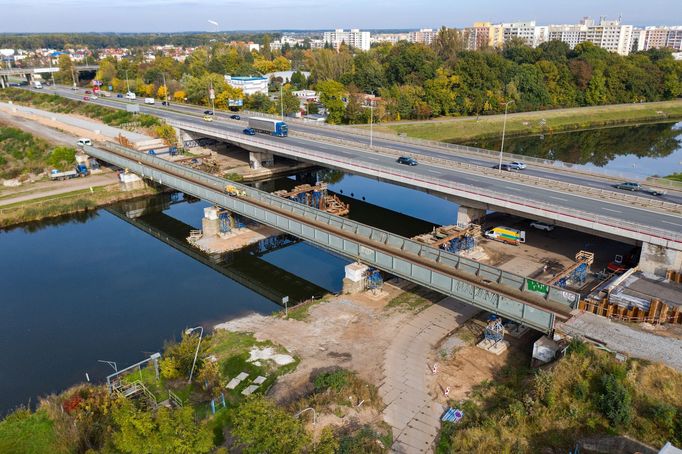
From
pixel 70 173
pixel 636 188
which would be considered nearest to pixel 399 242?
pixel 636 188

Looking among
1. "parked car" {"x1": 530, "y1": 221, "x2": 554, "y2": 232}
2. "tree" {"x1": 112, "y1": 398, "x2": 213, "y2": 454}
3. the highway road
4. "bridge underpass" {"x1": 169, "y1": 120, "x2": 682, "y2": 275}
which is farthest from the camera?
"parked car" {"x1": 530, "y1": 221, "x2": 554, "y2": 232}

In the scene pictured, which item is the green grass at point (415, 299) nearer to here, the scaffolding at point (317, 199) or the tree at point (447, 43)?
the scaffolding at point (317, 199)

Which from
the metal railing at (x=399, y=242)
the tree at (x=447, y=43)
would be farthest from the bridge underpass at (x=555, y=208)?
the tree at (x=447, y=43)

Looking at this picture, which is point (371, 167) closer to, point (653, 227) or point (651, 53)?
point (653, 227)

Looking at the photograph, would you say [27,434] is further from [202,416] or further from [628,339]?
[628,339]

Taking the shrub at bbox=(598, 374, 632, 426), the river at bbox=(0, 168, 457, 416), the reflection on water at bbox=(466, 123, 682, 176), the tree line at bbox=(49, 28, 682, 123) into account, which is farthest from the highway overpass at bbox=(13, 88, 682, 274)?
the tree line at bbox=(49, 28, 682, 123)

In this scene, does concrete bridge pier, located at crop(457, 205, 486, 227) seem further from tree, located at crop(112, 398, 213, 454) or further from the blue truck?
the blue truck

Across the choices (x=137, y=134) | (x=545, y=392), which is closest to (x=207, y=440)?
(x=545, y=392)
